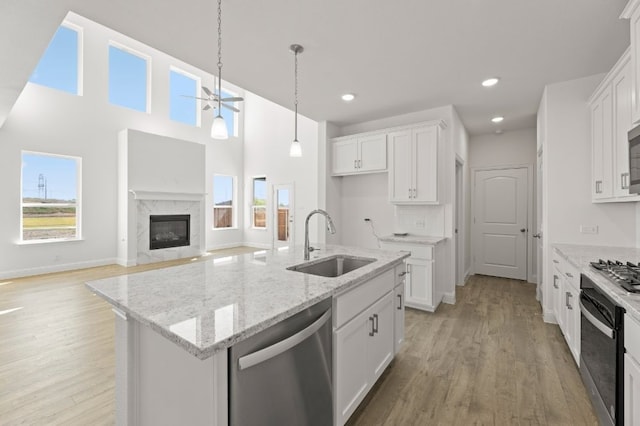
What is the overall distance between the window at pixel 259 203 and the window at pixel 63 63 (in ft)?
14.6

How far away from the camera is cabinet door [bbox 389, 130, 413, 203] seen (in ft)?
13.4

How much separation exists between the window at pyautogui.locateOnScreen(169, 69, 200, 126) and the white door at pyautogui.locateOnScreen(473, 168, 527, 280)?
7.01m

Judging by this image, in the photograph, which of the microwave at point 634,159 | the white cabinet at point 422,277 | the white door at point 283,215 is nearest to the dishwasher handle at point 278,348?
the microwave at point 634,159

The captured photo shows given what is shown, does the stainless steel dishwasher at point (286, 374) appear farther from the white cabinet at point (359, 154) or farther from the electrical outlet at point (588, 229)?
the white cabinet at point (359, 154)

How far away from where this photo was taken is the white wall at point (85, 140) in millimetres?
5082

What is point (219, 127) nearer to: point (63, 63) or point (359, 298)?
point (359, 298)

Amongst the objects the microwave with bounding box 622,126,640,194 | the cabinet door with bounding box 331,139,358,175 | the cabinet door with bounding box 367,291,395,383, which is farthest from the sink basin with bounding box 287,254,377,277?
the cabinet door with bounding box 331,139,358,175

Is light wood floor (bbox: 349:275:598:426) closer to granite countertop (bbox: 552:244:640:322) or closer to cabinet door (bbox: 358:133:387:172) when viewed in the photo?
granite countertop (bbox: 552:244:640:322)

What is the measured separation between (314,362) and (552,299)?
325 centimetres

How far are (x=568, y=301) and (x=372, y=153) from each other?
9.45ft

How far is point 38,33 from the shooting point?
7.57 ft

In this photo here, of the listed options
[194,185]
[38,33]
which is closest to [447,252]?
[38,33]

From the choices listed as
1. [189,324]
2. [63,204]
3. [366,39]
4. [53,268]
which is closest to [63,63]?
[63,204]

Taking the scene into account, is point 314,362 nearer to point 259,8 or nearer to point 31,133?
point 259,8
